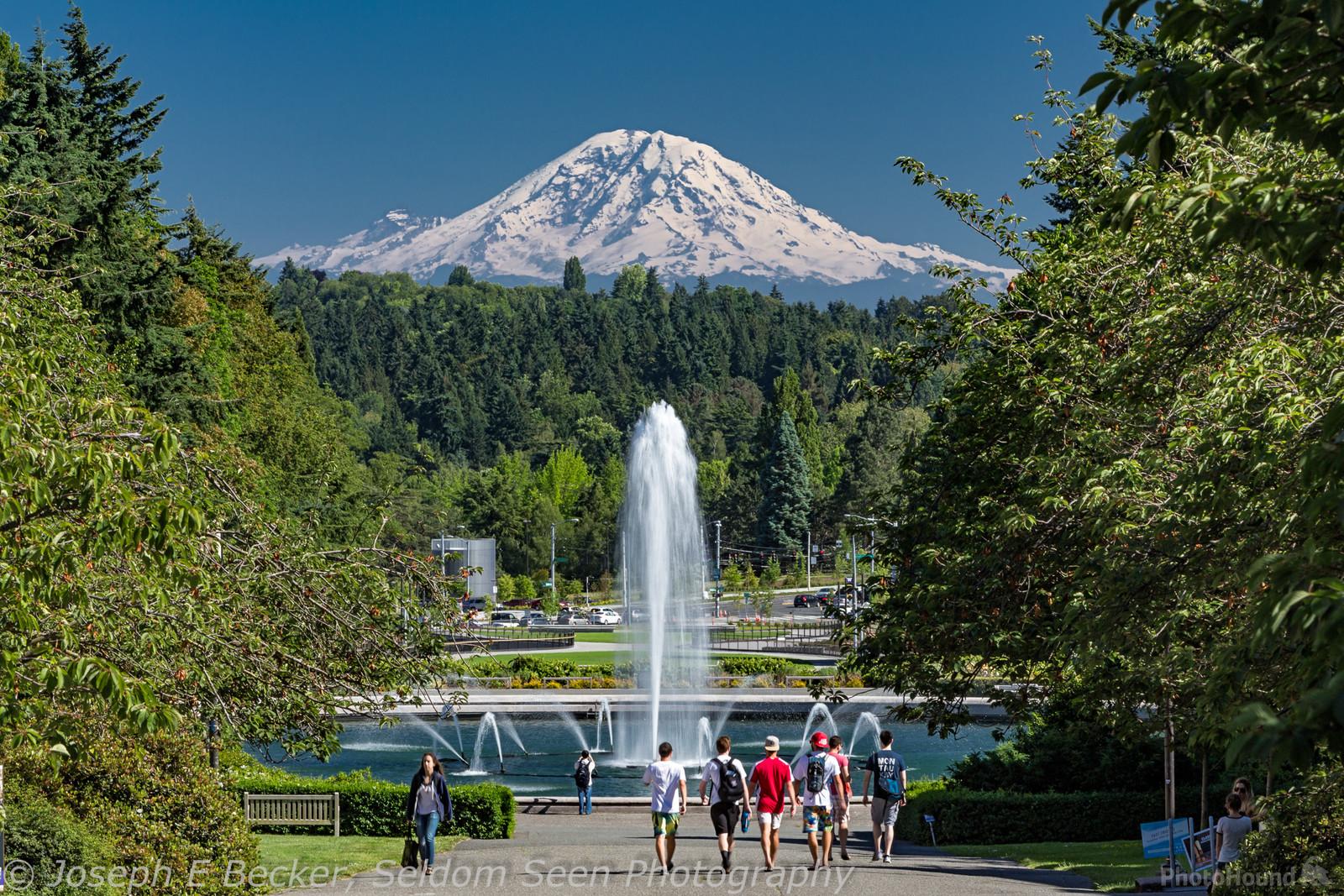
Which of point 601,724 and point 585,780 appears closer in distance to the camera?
point 585,780

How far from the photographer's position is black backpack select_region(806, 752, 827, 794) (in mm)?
15961

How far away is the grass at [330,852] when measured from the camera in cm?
1684

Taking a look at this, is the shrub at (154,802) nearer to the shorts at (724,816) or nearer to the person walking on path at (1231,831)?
the shorts at (724,816)

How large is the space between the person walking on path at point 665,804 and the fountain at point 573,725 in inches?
998

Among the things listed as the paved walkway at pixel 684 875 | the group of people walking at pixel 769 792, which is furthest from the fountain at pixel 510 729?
the group of people walking at pixel 769 792

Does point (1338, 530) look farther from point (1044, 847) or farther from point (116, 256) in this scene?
point (116, 256)

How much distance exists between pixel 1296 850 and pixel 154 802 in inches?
403

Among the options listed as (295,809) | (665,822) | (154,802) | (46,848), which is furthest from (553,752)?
(46,848)

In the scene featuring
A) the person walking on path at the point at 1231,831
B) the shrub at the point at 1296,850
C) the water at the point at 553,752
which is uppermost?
the shrub at the point at 1296,850

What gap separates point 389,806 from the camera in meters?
22.3

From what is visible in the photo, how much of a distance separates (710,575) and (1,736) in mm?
136578

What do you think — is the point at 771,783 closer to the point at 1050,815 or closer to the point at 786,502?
the point at 1050,815

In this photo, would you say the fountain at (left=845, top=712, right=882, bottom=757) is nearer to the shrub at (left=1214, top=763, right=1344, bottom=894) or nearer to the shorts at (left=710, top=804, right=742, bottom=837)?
the shorts at (left=710, top=804, right=742, bottom=837)

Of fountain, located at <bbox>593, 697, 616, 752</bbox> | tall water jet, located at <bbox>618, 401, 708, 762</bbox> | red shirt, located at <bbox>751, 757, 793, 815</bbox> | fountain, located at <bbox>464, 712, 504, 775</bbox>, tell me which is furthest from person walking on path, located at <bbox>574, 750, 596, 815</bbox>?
tall water jet, located at <bbox>618, 401, 708, 762</bbox>
